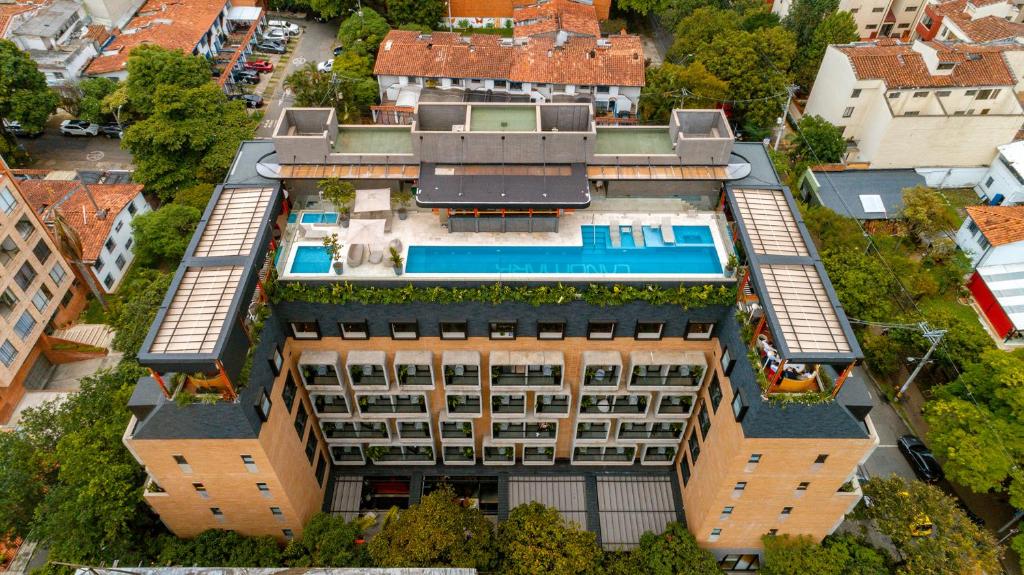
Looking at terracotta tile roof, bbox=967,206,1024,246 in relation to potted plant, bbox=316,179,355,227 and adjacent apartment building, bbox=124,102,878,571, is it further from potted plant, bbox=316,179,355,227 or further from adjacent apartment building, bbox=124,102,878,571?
potted plant, bbox=316,179,355,227

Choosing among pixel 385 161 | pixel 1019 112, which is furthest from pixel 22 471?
pixel 1019 112

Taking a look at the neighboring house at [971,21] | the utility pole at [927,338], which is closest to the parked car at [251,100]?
the utility pole at [927,338]

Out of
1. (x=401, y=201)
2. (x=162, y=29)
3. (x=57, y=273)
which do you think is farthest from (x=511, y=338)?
(x=162, y=29)

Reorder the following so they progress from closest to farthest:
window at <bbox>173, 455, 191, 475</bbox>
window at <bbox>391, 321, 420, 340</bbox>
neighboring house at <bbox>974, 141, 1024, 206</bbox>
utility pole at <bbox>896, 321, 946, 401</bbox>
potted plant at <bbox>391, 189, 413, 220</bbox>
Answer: window at <bbox>173, 455, 191, 475</bbox>
window at <bbox>391, 321, 420, 340</bbox>
potted plant at <bbox>391, 189, 413, 220</bbox>
utility pole at <bbox>896, 321, 946, 401</bbox>
neighboring house at <bbox>974, 141, 1024, 206</bbox>

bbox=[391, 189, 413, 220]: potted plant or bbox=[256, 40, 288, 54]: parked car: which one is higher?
bbox=[391, 189, 413, 220]: potted plant

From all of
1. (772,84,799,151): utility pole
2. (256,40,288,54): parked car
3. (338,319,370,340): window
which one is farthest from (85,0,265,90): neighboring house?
(772,84,799,151): utility pole

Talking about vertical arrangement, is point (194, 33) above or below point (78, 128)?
above

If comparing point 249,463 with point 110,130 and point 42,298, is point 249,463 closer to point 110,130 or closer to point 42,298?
point 42,298
